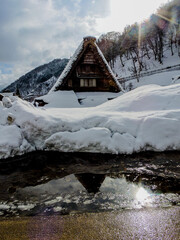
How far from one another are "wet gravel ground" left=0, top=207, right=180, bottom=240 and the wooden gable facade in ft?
34.7

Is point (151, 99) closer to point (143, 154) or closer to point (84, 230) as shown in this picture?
point (143, 154)

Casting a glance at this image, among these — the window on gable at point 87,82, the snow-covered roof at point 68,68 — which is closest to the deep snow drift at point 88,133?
the snow-covered roof at point 68,68

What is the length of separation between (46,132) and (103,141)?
5.17 ft

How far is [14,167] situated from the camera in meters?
3.29

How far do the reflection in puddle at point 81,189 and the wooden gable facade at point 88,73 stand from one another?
9.24 m

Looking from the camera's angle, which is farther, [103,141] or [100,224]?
[103,141]

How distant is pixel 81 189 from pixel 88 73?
10.8 meters

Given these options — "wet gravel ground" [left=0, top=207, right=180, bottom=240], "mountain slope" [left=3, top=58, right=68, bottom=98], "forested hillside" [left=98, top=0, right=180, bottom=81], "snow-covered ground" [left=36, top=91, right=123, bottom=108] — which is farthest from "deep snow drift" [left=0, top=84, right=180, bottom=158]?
"mountain slope" [left=3, top=58, right=68, bottom=98]

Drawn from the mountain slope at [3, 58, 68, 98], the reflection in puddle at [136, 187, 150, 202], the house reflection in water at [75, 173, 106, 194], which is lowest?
the house reflection in water at [75, 173, 106, 194]

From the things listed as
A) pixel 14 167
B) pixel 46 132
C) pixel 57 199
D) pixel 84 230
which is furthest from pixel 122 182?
pixel 46 132

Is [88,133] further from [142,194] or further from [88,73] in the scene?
[88,73]

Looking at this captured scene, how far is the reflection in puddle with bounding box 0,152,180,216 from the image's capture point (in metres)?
1.89

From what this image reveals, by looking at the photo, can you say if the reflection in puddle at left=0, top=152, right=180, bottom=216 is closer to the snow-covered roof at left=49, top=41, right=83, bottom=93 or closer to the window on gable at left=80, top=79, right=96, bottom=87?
the snow-covered roof at left=49, top=41, right=83, bottom=93

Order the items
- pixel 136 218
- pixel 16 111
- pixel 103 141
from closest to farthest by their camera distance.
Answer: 1. pixel 136 218
2. pixel 103 141
3. pixel 16 111
